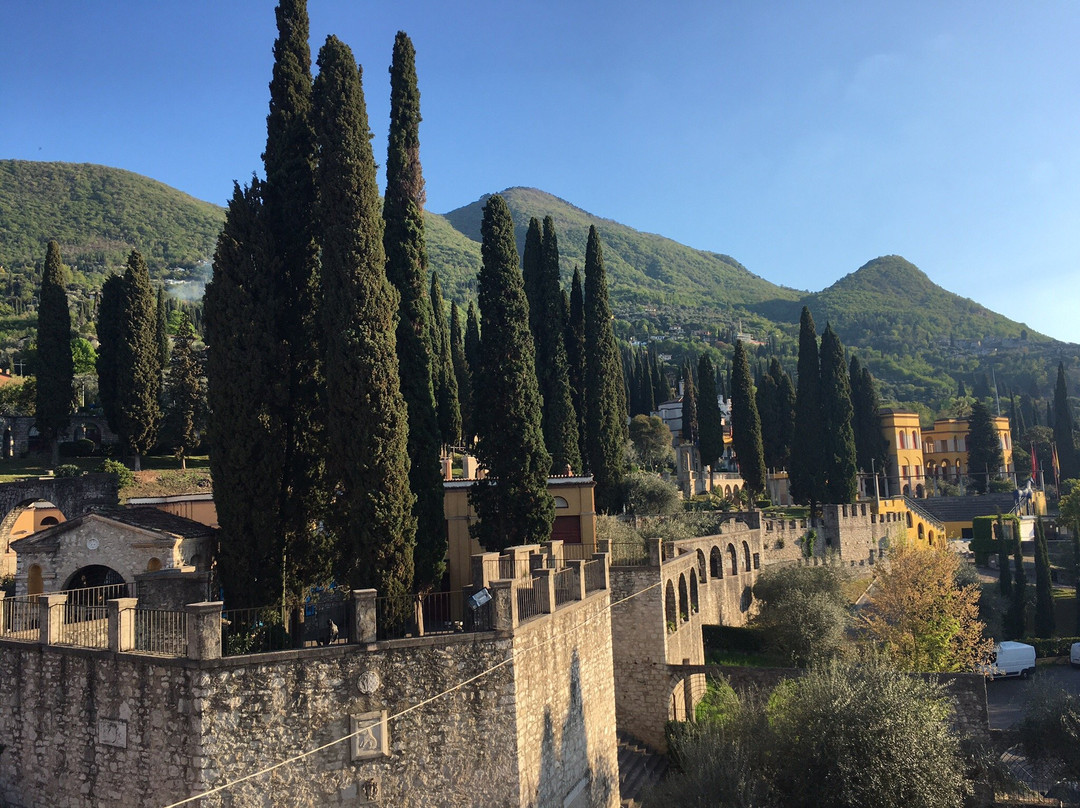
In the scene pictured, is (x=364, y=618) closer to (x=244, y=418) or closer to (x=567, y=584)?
(x=244, y=418)

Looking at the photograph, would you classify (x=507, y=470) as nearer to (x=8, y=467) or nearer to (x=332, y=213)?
(x=332, y=213)

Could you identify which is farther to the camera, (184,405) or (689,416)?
(689,416)

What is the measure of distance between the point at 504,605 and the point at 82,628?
7142mm

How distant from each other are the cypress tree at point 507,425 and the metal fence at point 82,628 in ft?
31.2

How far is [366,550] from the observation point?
45.2ft

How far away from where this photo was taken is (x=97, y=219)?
511ft

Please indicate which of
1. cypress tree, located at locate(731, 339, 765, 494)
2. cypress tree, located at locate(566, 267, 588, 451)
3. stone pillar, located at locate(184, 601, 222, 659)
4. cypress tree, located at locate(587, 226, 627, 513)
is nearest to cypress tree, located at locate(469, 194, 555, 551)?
stone pillar, located at locate(184, 601, 222, 659)

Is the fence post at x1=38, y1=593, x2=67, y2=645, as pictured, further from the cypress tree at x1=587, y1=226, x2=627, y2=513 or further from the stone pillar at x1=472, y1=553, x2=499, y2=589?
the cypress tree at x1=587, y1=226, x2=627, y2=513

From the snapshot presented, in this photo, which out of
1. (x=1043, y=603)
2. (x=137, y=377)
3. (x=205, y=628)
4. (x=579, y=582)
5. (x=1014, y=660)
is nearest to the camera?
(x=205, y=628)

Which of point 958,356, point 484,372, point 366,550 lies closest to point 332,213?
point 366,550

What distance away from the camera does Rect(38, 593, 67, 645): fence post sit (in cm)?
1291

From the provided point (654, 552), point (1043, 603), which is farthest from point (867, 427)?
point (654, 552)

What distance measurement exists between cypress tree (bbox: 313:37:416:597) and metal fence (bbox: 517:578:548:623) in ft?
6.37

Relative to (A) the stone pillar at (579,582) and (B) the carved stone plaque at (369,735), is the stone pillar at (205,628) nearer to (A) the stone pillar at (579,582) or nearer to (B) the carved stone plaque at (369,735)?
(B) the carved stone plaque at (369,735)
